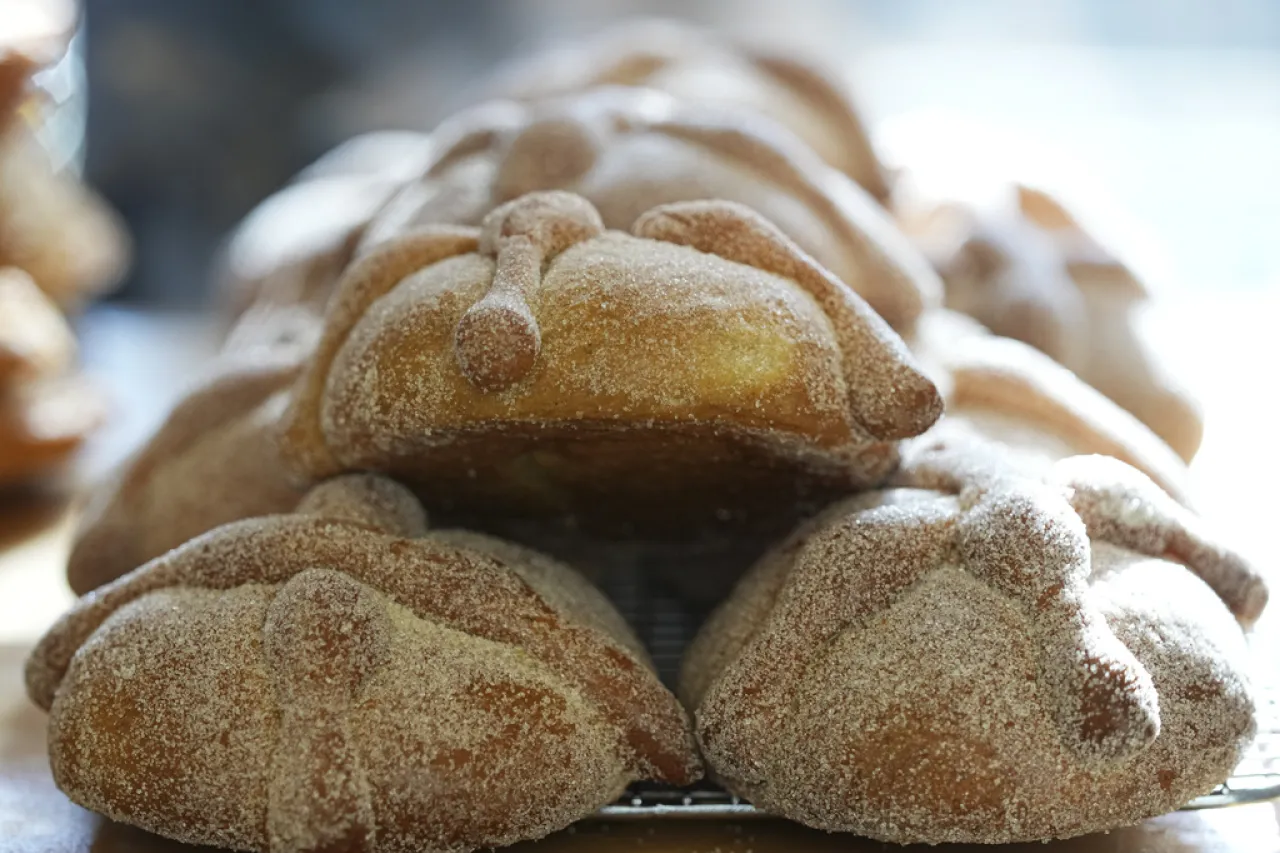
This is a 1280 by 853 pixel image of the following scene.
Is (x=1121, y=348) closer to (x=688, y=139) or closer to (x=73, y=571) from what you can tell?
(x=688, y=139)

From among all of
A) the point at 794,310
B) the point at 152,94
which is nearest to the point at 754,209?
the point at 794,310

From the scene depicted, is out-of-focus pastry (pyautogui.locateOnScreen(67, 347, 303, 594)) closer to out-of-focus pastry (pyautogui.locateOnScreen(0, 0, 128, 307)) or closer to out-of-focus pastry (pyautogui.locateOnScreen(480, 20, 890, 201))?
out-of-focus pastry (pyautogui.locateOnScreen(480, 20, 890, 201))

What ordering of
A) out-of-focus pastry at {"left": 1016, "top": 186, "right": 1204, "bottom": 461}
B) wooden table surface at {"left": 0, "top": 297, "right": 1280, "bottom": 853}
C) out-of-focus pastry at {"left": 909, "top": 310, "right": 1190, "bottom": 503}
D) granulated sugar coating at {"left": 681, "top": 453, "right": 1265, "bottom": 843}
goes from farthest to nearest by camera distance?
out-of-focus pastry at {"left": 1016, "top": 186, "right": 1204, "bottom": 461}
out-of-focus pastry at {"left": 909, "top": 310, "right": 1190, "bottom": 503}
wooden table surface at {"left": 0, "top": 297, "right": 1280, "bottom": 853}
granulated sugar coating at {"left": 681, "top": 453, "right": 1265, "bottom": 843}

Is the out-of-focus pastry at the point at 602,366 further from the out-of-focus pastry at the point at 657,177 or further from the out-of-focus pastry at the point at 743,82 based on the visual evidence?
the out-of-focus pastry at the point at 743,82

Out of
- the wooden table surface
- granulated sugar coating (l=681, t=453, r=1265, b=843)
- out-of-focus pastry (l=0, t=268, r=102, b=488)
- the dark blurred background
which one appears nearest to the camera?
granulated sugar coating (l=681, t=453, r=1265, b=843)

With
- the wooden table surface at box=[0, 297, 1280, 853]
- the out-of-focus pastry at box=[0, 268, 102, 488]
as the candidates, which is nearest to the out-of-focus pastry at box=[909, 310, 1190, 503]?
the wooden table surface at box=[0, 297, 1280, 853]

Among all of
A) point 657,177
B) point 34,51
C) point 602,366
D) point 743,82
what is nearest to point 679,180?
point 657,177

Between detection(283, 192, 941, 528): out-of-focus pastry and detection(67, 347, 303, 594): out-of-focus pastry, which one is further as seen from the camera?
detection(67, 347, 303, 594): out-of-focus pastry
